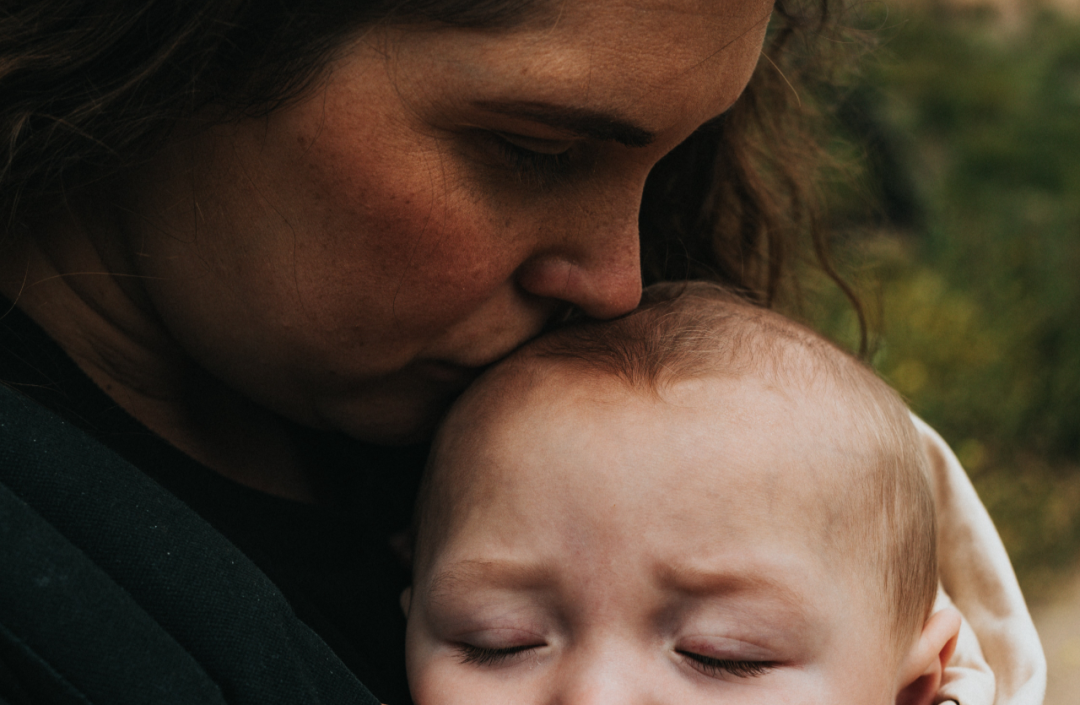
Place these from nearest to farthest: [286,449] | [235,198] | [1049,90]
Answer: [235,198] → [286,449] → [1049,90]

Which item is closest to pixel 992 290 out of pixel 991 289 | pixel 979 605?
pixel 991 289

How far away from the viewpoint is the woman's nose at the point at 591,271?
1513mm

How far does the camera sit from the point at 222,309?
1.43m

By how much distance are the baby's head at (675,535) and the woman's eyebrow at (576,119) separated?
0.38 metres

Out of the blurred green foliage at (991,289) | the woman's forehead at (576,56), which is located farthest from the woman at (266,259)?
the blurred green foliage at (991,289)

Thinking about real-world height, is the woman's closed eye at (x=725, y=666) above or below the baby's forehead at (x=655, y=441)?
below

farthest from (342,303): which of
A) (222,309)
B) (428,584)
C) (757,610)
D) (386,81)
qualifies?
(757,610)

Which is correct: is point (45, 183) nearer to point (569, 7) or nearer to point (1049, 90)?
point (569, 7)

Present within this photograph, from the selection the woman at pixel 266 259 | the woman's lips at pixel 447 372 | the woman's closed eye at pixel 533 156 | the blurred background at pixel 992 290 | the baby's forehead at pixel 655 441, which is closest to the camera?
the woman at pixel 266 259

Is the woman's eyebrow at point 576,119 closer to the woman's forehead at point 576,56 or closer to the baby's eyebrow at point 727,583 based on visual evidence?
the woman's forehead at point 576,56

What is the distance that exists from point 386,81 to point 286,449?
0.86 metres

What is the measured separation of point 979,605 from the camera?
182cm

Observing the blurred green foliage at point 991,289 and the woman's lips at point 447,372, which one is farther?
the blurred green foliage at point 991,289

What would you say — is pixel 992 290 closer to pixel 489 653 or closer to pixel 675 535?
pixel 675 535
